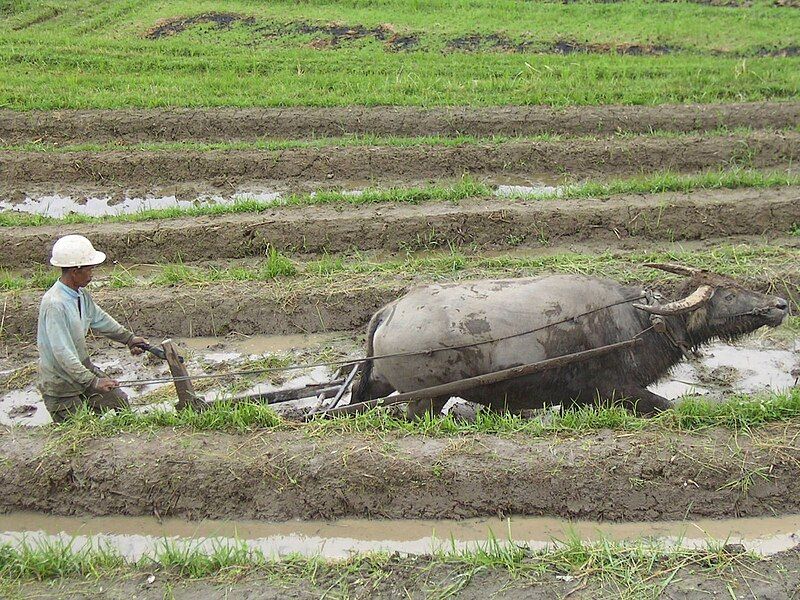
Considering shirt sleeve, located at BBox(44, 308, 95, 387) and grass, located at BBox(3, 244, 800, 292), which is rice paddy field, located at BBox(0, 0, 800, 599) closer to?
grass, located at BBox(3, 244, 800, 292)

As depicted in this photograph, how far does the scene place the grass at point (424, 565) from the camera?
4.09 m

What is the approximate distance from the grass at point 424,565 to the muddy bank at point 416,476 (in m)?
0.46

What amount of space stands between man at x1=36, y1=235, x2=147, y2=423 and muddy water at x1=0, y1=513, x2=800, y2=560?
832 millimetres

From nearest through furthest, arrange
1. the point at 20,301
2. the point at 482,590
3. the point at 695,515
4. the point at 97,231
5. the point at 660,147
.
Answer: the point at 482,590 < the point at 695,515 < the point at 20,301 < the point at 97,231 < the point at 660,147

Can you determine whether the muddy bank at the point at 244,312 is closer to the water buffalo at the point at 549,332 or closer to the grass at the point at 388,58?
the water buffalo at the point at 549,332

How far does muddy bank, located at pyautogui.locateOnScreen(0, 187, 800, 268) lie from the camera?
864cm

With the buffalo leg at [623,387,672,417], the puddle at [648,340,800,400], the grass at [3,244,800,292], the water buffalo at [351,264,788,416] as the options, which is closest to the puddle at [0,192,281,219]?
the grass at [3,244,800,292]

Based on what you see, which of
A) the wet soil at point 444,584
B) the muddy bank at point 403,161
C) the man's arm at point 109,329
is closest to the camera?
the wet soil at point 444,584

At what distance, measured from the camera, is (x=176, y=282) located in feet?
25.3

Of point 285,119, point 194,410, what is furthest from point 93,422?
point 285,119

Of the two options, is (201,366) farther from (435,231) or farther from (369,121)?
(369,121)

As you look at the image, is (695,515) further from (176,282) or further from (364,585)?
(176,282)

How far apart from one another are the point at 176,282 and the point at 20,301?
54.4 inches

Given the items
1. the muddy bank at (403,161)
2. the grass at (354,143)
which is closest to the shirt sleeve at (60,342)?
the muddy bank at (403,161)
